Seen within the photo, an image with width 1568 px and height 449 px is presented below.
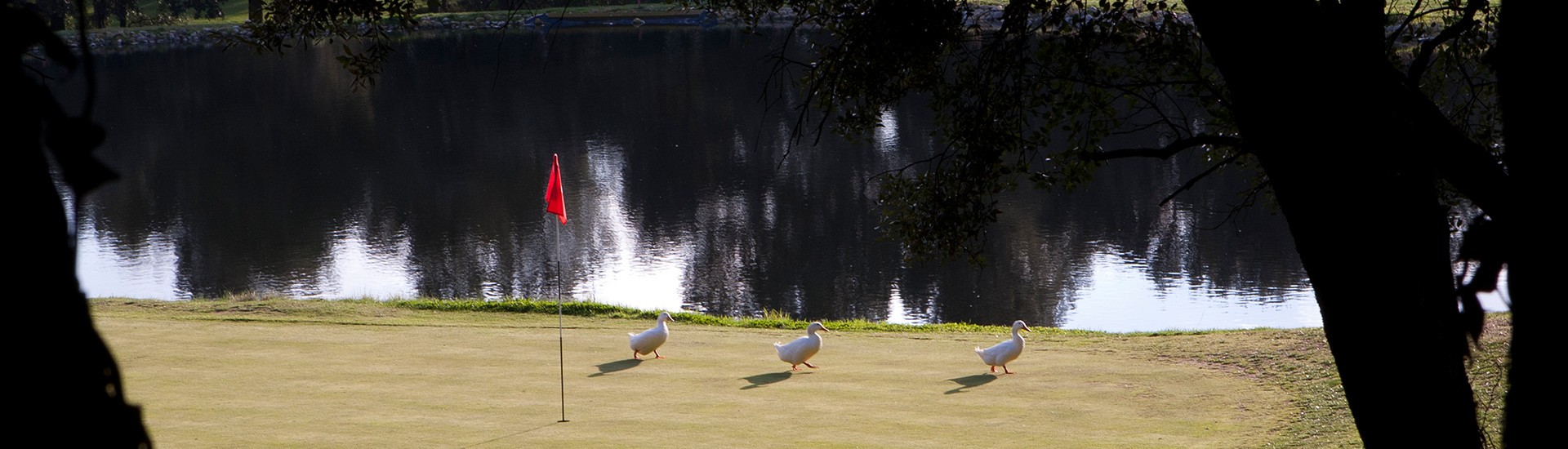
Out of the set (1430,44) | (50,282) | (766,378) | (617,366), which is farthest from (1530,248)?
(617,366)

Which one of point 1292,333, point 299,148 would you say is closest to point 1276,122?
point 1292,333

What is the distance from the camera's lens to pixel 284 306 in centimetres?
1358

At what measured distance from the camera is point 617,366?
410 inches

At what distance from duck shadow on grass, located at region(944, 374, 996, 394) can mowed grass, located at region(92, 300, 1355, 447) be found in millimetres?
32

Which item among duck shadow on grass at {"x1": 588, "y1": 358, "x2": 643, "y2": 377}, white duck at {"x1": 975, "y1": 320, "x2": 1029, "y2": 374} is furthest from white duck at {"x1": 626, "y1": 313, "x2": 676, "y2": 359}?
white duck at {"x1": 975, "y1": 320, "x2": 1029, "y2": 374}

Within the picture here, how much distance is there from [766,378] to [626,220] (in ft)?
50.6

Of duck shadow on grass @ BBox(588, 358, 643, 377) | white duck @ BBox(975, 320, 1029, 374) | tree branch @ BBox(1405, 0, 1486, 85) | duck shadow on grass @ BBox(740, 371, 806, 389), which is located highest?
tree branch @ BBox(1405, 0, 1486, 85)

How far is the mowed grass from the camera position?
7.91 metres

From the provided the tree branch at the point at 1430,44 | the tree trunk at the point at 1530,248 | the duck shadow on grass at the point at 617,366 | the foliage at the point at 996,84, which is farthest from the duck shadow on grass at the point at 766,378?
the tree trunk at the point at 1530,248

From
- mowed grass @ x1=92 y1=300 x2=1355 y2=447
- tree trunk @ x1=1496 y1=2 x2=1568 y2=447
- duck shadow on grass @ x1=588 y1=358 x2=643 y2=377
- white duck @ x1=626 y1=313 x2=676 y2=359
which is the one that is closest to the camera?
tree trunk @ x1=1496 y1=2 x2=1568 y2=447

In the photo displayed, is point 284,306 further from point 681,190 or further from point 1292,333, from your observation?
point 681,190

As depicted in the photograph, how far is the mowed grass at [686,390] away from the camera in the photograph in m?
7.91

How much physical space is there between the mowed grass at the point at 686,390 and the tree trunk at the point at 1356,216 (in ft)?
13.1

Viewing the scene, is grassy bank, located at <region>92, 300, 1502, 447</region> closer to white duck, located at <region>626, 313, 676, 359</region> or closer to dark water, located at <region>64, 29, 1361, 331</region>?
white duck, located at <region>626, 313, 676, 359</region>
